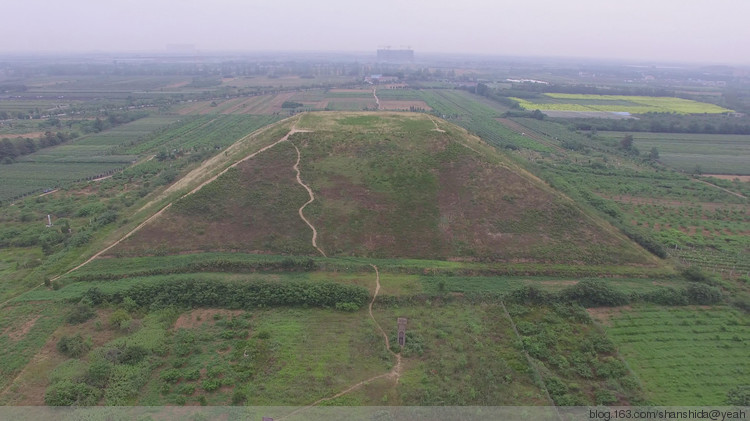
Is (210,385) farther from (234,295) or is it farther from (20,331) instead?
(20,331)

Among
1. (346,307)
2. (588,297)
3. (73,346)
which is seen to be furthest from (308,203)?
(588,297)

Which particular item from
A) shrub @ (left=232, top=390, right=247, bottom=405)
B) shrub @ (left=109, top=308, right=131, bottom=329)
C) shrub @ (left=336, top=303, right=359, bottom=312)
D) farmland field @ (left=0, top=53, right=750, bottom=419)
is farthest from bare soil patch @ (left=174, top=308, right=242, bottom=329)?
shrub @ (left=232, top=390, right=247, bottom=405)

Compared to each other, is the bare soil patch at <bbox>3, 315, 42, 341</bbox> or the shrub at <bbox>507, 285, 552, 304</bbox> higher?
the shrub at <bbox>507, 285, 552, 304</bbox>

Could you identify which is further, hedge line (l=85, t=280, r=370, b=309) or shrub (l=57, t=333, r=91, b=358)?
hedge line (l=85, t=280, r=370, b=309)

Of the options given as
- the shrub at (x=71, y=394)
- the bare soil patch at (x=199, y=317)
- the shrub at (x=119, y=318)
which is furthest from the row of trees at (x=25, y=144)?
the shrub at (x=71, y=394)

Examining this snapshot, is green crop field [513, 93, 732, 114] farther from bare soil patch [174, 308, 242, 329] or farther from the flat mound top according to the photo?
bare soil patch [174, 308, 242, 329]

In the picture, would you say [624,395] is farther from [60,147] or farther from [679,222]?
[60,147]

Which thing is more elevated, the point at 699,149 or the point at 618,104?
the point at 618,104
